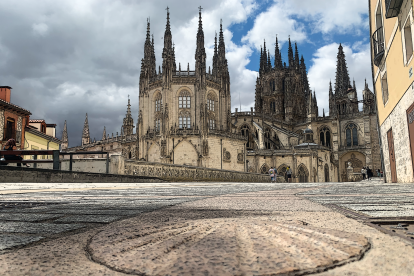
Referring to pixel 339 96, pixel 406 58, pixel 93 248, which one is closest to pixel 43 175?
pixel 93 248

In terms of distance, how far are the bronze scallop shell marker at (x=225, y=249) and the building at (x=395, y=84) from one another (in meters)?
9.90

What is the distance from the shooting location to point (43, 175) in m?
9.98

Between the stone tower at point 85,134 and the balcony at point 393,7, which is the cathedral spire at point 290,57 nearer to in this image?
the stone tower at point 85,134

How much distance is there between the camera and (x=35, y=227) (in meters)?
1.68

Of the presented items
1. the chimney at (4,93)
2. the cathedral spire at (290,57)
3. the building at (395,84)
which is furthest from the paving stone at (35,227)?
the cathedral spire at (290,57)

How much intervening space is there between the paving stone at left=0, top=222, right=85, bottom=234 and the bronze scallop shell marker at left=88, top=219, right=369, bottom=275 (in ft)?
0.89

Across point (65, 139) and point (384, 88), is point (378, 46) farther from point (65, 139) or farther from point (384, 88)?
point (65, 139)

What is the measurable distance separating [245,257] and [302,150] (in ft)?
149

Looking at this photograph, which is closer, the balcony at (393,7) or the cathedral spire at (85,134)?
the balcony at (393,7)

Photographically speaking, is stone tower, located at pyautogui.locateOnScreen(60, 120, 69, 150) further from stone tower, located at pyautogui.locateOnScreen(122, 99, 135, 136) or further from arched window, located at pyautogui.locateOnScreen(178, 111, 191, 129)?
arched window, located at pyautogui.locateOnScreen(178, 111, 191, 129)

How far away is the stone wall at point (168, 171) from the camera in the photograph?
1489 centimetres

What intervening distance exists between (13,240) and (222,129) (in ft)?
121

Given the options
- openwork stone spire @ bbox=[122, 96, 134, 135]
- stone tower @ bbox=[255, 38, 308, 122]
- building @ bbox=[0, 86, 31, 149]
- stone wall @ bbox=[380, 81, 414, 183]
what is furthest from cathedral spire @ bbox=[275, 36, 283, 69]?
stone wall @ bbox=[380, 81, 414, 183]

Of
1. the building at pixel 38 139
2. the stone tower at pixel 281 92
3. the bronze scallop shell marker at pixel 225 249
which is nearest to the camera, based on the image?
the bronze scallop shell marker at pixel 225 249
